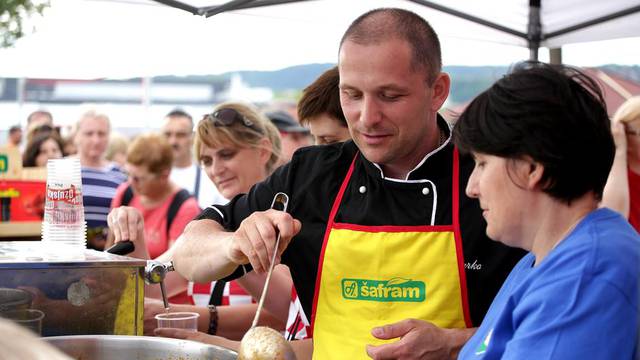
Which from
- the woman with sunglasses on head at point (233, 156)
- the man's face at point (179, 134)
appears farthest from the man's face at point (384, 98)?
the man's face at point (179, 134)

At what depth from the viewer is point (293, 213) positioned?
2047mm

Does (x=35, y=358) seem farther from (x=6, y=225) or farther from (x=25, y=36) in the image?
(x=6, y=225)

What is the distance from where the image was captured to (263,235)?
173 cm

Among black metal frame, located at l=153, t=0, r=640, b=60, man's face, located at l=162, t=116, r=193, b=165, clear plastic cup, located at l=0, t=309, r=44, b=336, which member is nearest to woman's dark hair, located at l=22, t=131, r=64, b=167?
man's face, located at l=162, t=116, r=193, b=165

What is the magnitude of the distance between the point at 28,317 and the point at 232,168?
1.51m

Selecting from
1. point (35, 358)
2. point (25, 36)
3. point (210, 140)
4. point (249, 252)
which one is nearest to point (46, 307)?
point (249, 252)

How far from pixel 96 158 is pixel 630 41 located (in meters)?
3.84

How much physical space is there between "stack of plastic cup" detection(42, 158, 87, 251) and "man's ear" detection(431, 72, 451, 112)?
92 centimetres

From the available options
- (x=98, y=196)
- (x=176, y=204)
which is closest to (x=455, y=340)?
(x=176, y=204)

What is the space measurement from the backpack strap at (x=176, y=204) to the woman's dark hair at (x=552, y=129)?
2698 mm

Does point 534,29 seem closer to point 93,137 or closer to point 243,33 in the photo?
point 243,33

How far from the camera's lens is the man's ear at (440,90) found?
190cm

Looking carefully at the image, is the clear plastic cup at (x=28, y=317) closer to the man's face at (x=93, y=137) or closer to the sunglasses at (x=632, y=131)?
the sunglasses at (x=632, y=131)

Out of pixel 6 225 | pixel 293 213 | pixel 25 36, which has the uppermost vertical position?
pixel 25 36
